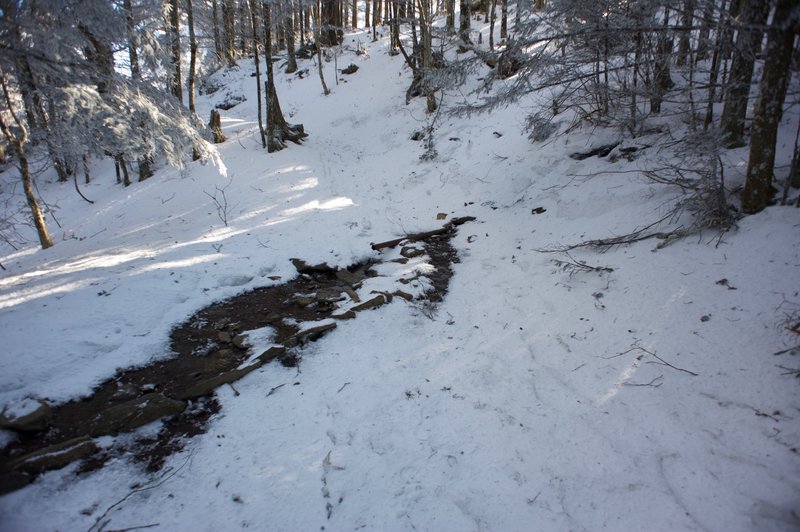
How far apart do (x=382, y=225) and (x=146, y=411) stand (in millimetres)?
6054

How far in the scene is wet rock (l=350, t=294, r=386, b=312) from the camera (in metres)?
5.45

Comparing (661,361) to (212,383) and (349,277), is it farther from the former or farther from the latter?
(212,383)

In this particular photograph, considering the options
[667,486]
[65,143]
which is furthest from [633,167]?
[65,143]

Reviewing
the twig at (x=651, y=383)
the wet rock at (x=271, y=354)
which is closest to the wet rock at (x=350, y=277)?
the wet rock at (x=271, y=354)

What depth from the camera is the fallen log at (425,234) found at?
25.2ft

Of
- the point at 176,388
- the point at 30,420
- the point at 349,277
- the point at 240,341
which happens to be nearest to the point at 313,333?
the point at 240,341

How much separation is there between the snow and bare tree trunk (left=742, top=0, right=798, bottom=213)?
338 millimetres

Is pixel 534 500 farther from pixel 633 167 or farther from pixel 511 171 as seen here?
pixel 511 171

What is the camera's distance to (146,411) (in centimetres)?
357

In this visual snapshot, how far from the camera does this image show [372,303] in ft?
18.1

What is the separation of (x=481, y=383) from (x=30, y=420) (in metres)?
4.33

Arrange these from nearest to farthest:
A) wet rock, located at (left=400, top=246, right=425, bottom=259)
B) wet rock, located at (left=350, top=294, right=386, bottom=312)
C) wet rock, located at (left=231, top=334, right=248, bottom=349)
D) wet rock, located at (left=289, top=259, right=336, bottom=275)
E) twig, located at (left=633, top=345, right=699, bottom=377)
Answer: twig, located at (left=633, top=345, right=699, bottom=377)
wet rock, located at (left=231, top=334, right=248, bottom=349)
wet rock, located at (left=350, top=294, right=386, bottom=312)
wet rock, located at (left=289, top=259, right=336, bottom=275)
wet rock, located at (left=400, top=246, right=425, bottom=259)

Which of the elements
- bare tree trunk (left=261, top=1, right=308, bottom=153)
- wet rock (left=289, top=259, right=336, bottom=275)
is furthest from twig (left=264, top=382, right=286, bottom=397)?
bare tree trunk (left=261, top=1, right=308, bottom=153)

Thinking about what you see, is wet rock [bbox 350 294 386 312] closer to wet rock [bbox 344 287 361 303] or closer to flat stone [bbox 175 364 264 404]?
wet rock [bbox 344 287 361 303]
